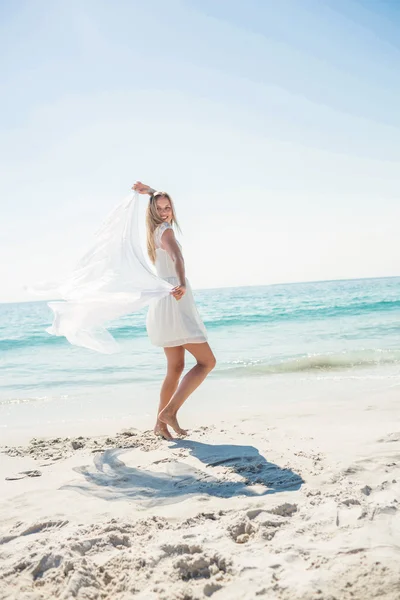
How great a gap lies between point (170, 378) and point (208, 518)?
192 cm

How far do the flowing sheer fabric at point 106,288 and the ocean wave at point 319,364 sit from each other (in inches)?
168

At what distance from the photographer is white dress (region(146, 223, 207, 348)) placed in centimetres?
425

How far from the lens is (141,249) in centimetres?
450

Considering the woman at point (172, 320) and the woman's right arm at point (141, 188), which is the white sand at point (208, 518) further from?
the woman's right arm at point (141, 188)

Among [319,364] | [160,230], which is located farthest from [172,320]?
[319,364]

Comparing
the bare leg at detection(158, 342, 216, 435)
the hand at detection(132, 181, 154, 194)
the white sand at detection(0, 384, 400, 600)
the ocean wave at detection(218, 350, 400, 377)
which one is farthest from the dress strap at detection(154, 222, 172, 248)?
the ocean wave at detection(218, 350, 400, 377)

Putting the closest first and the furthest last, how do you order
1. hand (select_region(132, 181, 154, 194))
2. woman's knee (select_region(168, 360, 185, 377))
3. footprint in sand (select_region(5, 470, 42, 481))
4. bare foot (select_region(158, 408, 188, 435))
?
footprint in sand (select_region(5, 470, 42, 481)) < bare foot (select_region(158, 408, 188, 435)) < woman's knee (select_region(168, 360, 185, 377)) < hand (select_region(132, 181, 154, 194))

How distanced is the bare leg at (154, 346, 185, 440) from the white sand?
0.51 ft

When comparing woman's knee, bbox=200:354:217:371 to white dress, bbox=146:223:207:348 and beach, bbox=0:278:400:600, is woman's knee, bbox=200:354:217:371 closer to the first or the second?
white dress, bbox=146:223:207:348

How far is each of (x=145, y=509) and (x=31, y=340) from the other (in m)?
15.5

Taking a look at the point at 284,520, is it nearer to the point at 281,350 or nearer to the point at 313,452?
the point at 313,452

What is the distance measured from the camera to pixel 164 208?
4398 millimetres

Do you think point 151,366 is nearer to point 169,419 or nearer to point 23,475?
point 169,419

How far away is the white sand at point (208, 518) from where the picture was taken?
2.02 m
